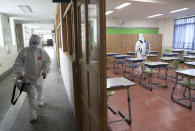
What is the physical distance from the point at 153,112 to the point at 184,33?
800 centimetres

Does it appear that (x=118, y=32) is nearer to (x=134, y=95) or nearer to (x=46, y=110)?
(x=134, y=95)

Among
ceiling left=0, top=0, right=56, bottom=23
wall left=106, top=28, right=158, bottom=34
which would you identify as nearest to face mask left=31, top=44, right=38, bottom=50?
ceiling left=0, top=0, right=56, bottom=23

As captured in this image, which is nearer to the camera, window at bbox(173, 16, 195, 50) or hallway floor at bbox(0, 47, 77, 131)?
hallway floor at bbox(0, 47, 77, 131)

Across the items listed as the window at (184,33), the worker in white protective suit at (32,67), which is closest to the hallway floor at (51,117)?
the worker in white protective suit at (32,67)

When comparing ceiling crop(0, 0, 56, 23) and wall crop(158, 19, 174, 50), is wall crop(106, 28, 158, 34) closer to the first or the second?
wall crop(158, 19, 174, 50)

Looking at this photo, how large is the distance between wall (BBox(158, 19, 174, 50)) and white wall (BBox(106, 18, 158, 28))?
513mm

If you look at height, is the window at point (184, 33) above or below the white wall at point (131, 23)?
below

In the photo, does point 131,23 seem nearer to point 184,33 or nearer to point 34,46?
point 184,33

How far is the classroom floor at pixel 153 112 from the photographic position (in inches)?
93.8

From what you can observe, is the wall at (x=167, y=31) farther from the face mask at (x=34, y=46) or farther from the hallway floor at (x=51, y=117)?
the face mask at (x=34, y=46)

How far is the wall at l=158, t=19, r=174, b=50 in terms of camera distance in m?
9.78

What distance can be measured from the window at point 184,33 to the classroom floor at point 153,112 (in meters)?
6.01

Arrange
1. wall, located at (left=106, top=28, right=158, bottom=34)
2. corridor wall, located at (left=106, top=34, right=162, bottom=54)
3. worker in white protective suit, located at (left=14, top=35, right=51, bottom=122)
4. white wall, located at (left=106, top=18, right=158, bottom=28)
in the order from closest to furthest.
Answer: worker in white protective suit, located at (left=14, top=35, right=51, bottom=122) < corridor wall, located at (left=106, top=34, right=162, bottom=54) < white wall, located at (left=106, top=18, right=158, bottom=28) < wall, located at (left=106, top=28, right=158, bottom=34)

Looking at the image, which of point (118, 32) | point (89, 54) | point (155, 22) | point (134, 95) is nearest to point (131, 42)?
point (118, 32)
